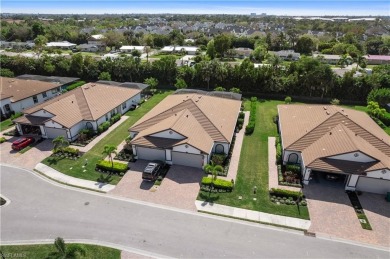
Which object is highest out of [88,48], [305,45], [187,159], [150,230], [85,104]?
[305,45]

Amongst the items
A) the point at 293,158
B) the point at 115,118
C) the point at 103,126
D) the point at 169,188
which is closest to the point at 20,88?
the point at 115,118

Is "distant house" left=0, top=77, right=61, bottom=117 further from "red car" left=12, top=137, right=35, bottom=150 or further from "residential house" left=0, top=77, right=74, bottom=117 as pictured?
"red car" left=12, top=137, right=35, bottom=150

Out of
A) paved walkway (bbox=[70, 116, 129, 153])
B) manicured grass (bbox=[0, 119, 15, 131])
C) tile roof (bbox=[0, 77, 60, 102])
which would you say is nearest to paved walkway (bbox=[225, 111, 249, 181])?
paved walkway (bbox=[70, 116, 129, 153])

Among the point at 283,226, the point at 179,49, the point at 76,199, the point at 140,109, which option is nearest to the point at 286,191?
the point at 283,226

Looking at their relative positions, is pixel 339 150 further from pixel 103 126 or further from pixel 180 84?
pixel 180 84

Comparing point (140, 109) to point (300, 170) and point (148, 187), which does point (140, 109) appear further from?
point (300, 170)

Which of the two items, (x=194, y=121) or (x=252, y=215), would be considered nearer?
(x=252, y=215)

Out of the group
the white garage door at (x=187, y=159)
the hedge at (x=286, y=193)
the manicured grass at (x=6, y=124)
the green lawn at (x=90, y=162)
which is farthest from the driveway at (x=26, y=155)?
the hedge at (x=286, y=193)
